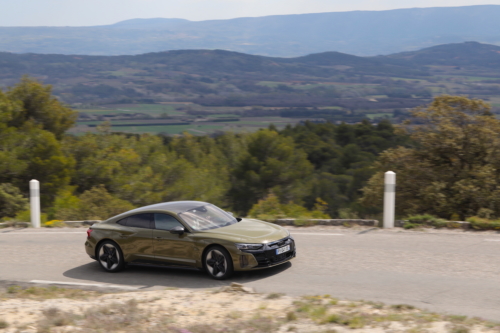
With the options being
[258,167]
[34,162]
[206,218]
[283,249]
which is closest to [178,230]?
[206,218]

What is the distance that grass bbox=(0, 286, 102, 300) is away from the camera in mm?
8219

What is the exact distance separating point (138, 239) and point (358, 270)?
12.4ft

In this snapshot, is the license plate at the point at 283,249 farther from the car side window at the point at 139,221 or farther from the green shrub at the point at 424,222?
the green shrub at the point at 424,222

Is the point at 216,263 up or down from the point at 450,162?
down

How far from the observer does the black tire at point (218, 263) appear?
28.9 feet

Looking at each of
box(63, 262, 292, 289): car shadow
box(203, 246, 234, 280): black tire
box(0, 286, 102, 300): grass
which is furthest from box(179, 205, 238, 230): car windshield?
box(0, 286, 102, 300): grass

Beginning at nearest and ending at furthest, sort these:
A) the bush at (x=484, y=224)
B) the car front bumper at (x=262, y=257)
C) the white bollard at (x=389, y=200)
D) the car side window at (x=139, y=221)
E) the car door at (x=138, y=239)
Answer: the car front bumper at (x=262, y=257), the car door at (x=138, y=239), the car side window at (x=139, y=221), the bush at (x=484, y=224), the white bollard at (x=389, y=200)

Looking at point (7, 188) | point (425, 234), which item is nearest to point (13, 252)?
point (425, 234)

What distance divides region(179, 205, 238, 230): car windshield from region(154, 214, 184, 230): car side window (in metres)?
0.16

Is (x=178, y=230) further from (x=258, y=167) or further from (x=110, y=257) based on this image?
(x=258, y=167)

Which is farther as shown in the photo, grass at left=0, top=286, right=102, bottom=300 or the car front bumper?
the car front bumper

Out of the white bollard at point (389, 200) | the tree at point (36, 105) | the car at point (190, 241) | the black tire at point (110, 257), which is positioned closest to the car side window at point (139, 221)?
the car at point (190, 241)

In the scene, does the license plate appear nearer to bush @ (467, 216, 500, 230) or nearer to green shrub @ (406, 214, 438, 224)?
green shrub @ (406, 214, 438, 224)

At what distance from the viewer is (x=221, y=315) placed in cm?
665
